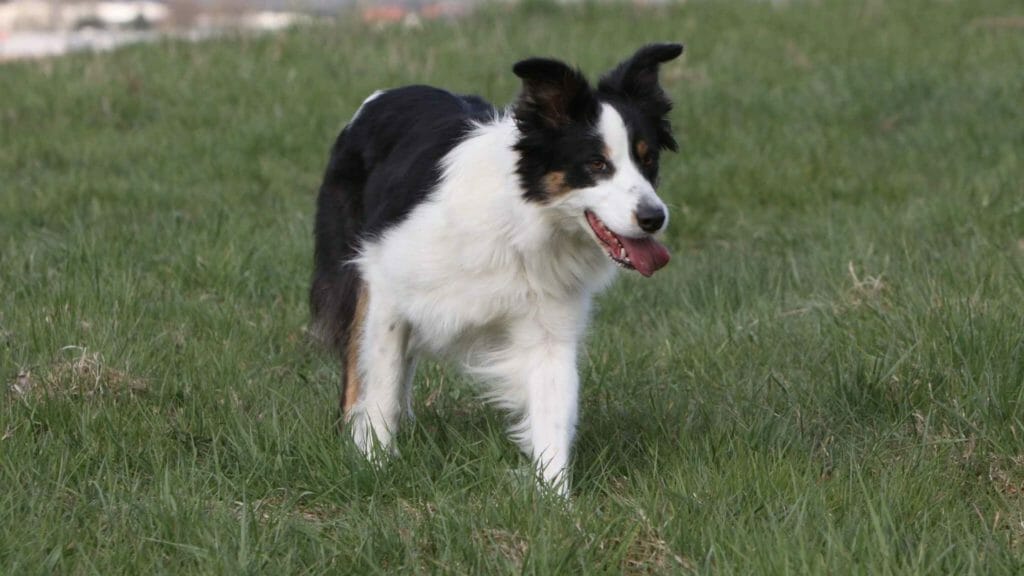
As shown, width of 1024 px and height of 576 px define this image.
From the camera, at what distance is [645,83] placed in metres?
4.03

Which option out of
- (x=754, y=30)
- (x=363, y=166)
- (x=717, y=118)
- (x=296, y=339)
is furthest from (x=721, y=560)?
(x=754, y=30)

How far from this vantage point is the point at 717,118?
916 centimetres

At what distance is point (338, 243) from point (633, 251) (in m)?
1.48

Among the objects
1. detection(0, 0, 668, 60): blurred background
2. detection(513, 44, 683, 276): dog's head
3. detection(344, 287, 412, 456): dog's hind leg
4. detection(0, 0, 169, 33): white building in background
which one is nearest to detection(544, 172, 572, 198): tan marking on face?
detection(513, 44, 683, 276): dog's head

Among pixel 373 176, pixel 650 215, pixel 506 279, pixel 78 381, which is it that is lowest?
pixel 78 381

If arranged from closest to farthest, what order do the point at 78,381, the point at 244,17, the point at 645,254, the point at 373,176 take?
the point at 645,254
the point at 78,381
the point at 373,176
the point at 244,17

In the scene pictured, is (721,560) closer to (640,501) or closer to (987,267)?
(640,501)

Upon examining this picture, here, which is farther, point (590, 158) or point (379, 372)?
point (379, 372)

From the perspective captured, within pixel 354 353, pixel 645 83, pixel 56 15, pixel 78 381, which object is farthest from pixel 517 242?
pixel 56 15

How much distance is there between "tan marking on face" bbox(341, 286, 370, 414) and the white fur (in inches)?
6.0

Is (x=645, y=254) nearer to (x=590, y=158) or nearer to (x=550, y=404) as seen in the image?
(x=590, y=158)

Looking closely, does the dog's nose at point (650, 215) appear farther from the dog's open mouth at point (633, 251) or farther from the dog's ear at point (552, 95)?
the dog's ear at point (552, 95)

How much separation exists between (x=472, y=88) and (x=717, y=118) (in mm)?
1780

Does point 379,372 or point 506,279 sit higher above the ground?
point 506,279
